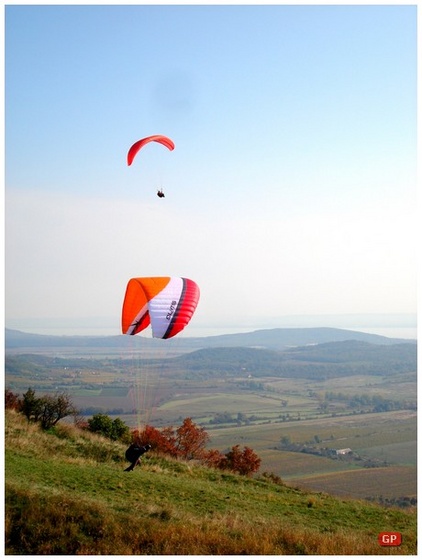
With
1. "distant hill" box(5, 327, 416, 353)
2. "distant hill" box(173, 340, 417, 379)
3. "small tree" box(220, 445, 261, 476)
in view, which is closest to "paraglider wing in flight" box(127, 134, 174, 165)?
"small tree" box(220, 445, 261, 476)

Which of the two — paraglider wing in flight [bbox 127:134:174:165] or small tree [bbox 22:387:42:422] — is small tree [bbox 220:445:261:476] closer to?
small tree [bbox 22:387:42:422]

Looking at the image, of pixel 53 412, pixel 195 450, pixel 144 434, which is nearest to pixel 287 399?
pixel 195 450

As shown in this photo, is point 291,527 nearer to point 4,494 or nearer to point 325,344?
point 4,494

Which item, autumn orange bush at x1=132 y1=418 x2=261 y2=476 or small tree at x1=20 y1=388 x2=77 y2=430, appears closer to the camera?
small tree at x1=20 y1=388 x2=77 y2=430

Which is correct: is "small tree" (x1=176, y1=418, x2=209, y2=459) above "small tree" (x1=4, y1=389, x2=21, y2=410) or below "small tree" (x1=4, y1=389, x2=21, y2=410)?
below

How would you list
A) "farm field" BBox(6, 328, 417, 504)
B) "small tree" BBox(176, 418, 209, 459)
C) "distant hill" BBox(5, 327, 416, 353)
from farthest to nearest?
"distant hill" BBox(5, 327, 416, 353) < "farm field" BBox(6, 328, 417, 504) < "small tree" BBox(176, 418, 209, 459)

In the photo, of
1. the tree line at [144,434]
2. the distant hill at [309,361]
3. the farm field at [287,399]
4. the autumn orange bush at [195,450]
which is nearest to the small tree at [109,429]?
the tree line at [144,434]

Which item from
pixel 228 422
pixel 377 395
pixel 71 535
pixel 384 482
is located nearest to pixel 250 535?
pixel 71 535
